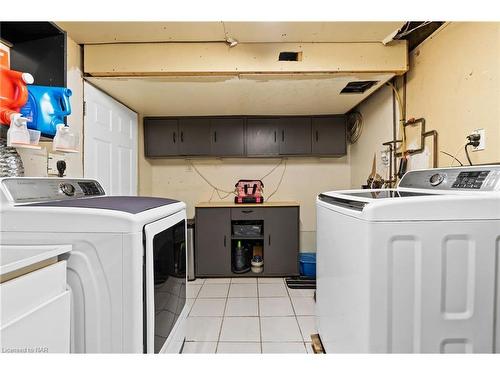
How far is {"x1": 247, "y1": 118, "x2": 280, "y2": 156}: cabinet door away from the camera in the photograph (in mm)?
3488

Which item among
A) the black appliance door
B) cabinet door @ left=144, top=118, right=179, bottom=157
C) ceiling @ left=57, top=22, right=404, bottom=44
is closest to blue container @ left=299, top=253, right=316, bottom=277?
the black appliance door

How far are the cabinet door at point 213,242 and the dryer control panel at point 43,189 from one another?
5.21 feet

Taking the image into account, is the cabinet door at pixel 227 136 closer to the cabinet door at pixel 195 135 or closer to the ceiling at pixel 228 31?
the cabinet door at pixel 195 135

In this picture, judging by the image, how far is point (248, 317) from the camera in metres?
2.22

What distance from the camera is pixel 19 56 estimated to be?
5.19 feet

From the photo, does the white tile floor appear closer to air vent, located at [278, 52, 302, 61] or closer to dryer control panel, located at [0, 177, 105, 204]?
dryer control panel, located at [0, 177, 105, 204]

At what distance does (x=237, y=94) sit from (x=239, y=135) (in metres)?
0.87

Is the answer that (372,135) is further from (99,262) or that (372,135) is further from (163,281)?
(99,262)

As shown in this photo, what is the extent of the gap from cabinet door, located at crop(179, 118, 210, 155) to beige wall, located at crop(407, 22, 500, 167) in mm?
2345

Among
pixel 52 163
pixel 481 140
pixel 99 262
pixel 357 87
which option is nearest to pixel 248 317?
pixel 99 262

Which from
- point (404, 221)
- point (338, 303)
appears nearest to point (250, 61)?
point (404, 221)

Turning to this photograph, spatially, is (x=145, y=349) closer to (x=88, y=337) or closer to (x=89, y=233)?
(x=88, y=337)

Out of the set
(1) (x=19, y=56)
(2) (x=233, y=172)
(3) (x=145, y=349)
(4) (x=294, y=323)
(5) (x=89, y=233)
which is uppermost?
(1) (x=19, y=56)
